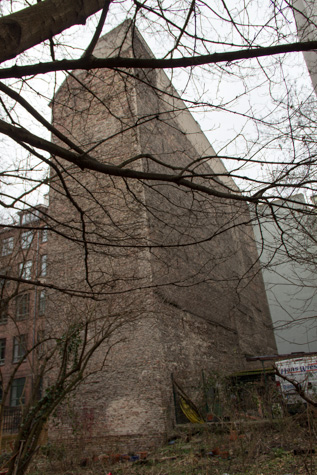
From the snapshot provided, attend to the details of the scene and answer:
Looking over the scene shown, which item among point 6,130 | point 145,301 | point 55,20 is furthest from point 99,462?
point 55,20

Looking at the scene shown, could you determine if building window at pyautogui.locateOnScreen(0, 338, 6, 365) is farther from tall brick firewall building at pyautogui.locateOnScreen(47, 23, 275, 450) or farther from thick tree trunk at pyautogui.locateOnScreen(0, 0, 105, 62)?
thick tree trunk at pyautogui.locateOnScreen(0, 0, 105, 62)

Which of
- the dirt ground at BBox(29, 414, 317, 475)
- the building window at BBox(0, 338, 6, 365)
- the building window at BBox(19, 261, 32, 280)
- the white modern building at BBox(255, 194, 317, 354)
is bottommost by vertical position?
the dirt ground at BBox(29, 414, 317, 475)

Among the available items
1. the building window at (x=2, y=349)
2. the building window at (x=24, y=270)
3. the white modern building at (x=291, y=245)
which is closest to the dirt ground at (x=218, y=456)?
the white modern building at (x=291, y=245)

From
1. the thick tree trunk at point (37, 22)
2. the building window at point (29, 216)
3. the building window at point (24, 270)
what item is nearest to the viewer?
the thick tree trunk at point (37, 22)

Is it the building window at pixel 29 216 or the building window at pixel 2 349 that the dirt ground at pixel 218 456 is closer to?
the building window at pixel 29 216

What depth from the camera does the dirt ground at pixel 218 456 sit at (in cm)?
643

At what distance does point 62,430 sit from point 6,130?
1080 centimetres

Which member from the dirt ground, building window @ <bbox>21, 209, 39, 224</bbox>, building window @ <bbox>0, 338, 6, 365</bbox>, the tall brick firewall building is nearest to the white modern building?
the tall brick firewall building

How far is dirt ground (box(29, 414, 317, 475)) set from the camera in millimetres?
6433

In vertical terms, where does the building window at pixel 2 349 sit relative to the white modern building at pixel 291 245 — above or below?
above

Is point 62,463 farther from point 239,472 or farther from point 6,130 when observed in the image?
point 6,130

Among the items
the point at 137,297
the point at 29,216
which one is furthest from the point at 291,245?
the point at 137,297

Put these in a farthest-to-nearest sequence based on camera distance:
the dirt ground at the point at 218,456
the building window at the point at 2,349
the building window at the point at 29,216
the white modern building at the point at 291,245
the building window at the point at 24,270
Answer: the building window at the point at 2,349 → the building window at the point at 24,270 → the dirt ground at the point at 218,456 → the building window at the point at 29,216 → the white modern building at the point at 291,245

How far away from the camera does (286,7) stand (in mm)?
3730
